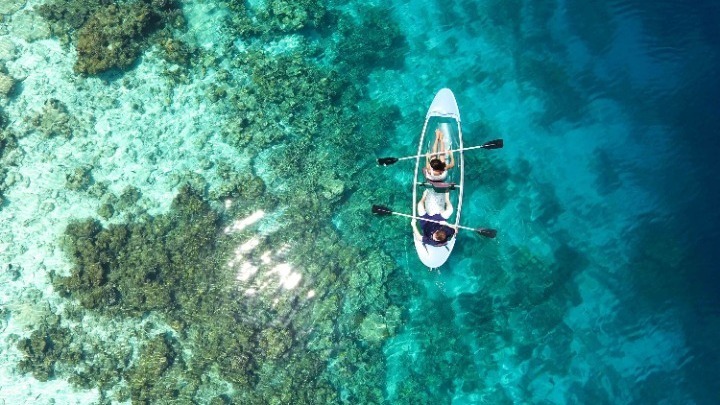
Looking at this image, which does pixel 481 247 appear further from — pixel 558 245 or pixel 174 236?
pixel 174 236

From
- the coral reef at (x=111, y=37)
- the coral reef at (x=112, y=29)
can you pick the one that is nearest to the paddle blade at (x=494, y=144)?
the coral reef at (x=112, y=29)

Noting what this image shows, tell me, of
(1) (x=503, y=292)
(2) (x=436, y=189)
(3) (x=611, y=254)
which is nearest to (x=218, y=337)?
(2) (x=436, y=189)

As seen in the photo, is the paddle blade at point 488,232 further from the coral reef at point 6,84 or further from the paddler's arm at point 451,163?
the coral reef at point 6,84

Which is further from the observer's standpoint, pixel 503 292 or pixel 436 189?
pixel 503 292

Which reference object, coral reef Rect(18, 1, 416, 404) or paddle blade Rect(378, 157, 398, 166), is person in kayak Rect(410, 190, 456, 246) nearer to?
coral reef Rect(18, 1, 416, 404)

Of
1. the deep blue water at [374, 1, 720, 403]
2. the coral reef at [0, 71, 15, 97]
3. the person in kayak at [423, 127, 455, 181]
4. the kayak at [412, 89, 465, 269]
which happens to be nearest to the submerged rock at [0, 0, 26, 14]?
the coral reef at [0, 71, 15, 97]

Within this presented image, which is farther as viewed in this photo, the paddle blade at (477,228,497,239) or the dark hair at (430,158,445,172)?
the paddle blade at (477,228,497,239)

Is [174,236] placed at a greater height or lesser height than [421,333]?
greater
